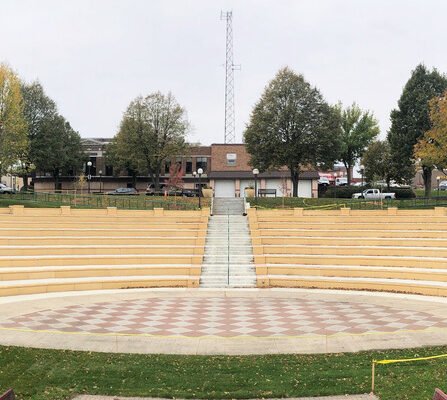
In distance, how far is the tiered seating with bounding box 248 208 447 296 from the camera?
23.0m

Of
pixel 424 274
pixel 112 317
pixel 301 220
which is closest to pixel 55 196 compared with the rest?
pixel 301 220

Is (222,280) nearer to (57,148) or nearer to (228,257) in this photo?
(228,257)

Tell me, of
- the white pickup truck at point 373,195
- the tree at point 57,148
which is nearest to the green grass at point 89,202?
the white pickup truck at point 373,195

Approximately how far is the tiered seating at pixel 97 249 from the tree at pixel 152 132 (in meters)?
33.9

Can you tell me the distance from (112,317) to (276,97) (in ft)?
120

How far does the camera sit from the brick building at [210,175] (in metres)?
64.5

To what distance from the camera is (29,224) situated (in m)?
28.5

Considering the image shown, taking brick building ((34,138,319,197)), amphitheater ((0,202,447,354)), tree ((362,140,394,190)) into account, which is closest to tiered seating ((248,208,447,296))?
amphitheater ((0,202,447,354))

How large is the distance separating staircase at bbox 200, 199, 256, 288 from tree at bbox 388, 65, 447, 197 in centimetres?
2678

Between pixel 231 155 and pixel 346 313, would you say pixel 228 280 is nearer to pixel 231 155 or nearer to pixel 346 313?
pixel 346 313

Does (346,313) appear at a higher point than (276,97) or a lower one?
lower

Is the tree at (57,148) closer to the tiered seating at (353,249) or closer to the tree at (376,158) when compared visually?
the tree at (376,158)

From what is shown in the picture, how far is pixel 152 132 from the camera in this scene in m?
64.6

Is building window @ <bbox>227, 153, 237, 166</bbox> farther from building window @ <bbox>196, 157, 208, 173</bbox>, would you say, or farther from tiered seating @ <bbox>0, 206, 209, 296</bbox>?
tiered seating @ <bbox>0, 206, 209, 296</bbox>
